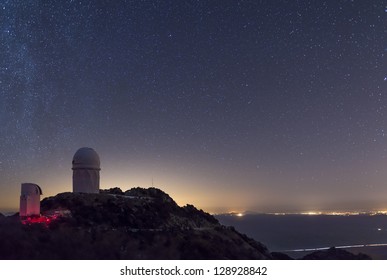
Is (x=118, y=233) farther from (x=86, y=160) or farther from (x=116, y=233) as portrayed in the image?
(x=86, y=160)

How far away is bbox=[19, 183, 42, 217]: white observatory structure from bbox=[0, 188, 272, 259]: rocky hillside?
1762 mm

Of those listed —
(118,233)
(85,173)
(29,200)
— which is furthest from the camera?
(85,173)

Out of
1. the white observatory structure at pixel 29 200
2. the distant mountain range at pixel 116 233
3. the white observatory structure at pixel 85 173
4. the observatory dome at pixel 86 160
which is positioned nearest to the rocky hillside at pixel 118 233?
the distant mountain range at pixel 116 233

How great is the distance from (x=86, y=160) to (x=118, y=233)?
1372cm

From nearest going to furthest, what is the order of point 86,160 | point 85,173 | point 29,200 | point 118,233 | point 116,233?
point 116,233 < point 118,233 < point 29,200 < point 85,173 < point 86,160

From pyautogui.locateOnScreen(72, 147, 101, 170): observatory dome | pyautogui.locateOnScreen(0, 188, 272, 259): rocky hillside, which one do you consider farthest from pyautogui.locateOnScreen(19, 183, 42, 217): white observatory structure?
pyautogui.locateOnScreen(72, 147, 101, 170): observatory dome

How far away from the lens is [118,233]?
38.0 meters

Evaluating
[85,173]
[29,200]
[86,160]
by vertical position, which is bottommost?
[29,200]

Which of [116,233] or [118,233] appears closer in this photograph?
[116,233]

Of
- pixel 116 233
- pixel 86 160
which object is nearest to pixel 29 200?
pixel 116 233

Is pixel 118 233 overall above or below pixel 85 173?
below

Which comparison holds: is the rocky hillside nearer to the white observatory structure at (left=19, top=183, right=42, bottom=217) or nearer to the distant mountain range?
the distant mountain range

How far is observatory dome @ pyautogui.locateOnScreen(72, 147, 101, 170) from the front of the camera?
48.6 m
